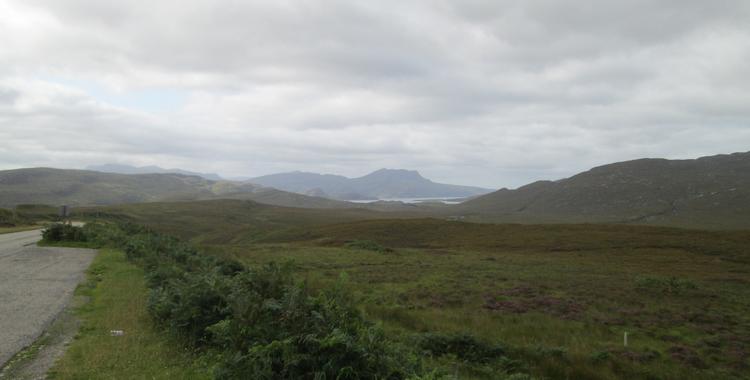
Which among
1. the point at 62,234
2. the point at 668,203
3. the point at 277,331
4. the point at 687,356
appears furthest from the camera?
the point at 668,203

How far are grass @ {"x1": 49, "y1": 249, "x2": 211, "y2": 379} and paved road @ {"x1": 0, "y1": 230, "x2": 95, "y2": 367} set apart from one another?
913 millimetres

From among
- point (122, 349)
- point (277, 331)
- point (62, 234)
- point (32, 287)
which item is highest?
point (277, 331)

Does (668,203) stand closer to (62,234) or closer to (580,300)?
(580,300)

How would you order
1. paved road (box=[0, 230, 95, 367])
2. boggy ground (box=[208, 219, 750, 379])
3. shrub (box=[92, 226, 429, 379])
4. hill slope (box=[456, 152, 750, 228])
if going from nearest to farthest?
shrub (box=[92, 226, 429, 379]) → paved road (box=[0, 230, 95, 367]) → boggy ground (box=[208, 219, 750, 379]) → hill slope (box=[456, 152, 750, 228])

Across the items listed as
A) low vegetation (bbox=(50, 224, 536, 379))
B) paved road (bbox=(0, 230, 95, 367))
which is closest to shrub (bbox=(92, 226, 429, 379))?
low vegetation (bbox=(50, 224, 536, 379))

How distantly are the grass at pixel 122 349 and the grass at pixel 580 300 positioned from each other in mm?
3203

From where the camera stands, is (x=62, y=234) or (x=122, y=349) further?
(x=62, y=234)

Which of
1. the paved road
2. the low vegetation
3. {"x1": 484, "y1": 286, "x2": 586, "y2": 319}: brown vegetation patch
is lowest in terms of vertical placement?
{"x1": 484, "y1": 286, "x2": 586, "y2": 319}: brown vegetation patch

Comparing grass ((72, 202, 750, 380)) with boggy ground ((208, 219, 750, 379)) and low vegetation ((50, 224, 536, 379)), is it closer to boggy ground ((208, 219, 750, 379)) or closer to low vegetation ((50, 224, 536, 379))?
boggy ground ((208, 219, 750, 379))

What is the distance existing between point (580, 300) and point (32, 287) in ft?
77.3

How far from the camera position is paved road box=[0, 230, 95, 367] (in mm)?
9883

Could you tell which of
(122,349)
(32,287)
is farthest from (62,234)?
(122,349)

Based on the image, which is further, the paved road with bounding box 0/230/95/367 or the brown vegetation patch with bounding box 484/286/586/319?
the brown vegetation patch with bounding box 484/286/586/319

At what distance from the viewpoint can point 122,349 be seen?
888cm
